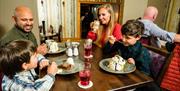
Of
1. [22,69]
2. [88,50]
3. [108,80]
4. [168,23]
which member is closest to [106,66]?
[108,80]

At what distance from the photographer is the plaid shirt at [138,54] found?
1.35 metres

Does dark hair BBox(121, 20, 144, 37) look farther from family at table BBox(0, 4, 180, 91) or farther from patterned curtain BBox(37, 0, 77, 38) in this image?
patterned curtain BBox(37, 0, 77, 38)

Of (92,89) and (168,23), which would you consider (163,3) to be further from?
(92,89)

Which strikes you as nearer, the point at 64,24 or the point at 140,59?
the point at 140,59

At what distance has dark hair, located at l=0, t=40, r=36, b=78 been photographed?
3.00 ft

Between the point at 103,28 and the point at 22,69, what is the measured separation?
49.3 inches

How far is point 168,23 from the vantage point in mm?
3994

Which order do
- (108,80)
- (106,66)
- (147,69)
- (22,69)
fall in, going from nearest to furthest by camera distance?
1. (22,69)
2. (108,80)
3. (106,66)
4. (147,69)

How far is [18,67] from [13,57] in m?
0.06

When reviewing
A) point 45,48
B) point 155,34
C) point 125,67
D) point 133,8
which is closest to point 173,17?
point 133,8

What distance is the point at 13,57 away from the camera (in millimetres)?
916

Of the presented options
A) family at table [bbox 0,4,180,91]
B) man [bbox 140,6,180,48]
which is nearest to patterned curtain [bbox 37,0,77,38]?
family at table [bbox 0,4,180,91]

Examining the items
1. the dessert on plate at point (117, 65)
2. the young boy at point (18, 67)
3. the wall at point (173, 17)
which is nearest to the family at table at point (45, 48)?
the young boy at point (18, 67)

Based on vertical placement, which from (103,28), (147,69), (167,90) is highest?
(103,28)
